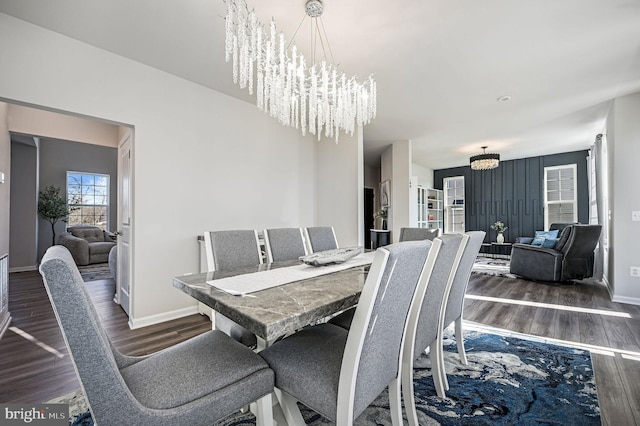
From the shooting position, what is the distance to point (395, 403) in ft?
3.81

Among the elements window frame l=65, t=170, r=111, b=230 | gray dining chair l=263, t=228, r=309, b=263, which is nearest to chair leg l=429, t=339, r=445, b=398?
gray dining chair l=263, t=228, r=309, b=263

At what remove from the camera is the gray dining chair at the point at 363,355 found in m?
0.94

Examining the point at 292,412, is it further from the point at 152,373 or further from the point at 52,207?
the point at 52,207

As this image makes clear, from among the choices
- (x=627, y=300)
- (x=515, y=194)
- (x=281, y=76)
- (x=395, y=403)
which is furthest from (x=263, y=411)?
(x=515, y=194)

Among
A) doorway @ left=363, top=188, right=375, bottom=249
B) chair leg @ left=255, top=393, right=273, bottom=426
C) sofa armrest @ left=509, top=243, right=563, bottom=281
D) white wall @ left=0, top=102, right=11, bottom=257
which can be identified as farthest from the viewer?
doorway @ left=363, top=188, right=375, bottom=249

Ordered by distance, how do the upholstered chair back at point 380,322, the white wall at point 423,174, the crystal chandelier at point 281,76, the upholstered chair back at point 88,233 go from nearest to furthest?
1. the upholstered chair back at point 380,322
2. the crystal chandelier at point 281,76
3. the upholstered chair back at point 88,233
4. the white wall at point 423,174

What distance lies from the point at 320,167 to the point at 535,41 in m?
2.99

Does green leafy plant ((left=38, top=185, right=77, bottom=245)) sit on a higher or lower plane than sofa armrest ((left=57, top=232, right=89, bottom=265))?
higher

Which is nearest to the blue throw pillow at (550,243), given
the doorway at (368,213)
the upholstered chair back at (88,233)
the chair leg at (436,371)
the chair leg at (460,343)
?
the doorway at (368,213)

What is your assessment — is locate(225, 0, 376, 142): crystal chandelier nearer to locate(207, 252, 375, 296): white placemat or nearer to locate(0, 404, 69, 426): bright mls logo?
locate(207, 252, 375, 296): white placemat

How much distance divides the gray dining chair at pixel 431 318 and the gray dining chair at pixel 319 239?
1.21 meters

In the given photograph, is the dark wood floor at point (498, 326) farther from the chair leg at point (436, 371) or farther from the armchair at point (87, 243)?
the armchair at point (87, 243)

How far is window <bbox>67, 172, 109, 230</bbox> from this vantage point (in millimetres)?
7023

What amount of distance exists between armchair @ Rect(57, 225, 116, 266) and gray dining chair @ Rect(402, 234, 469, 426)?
698 cm
